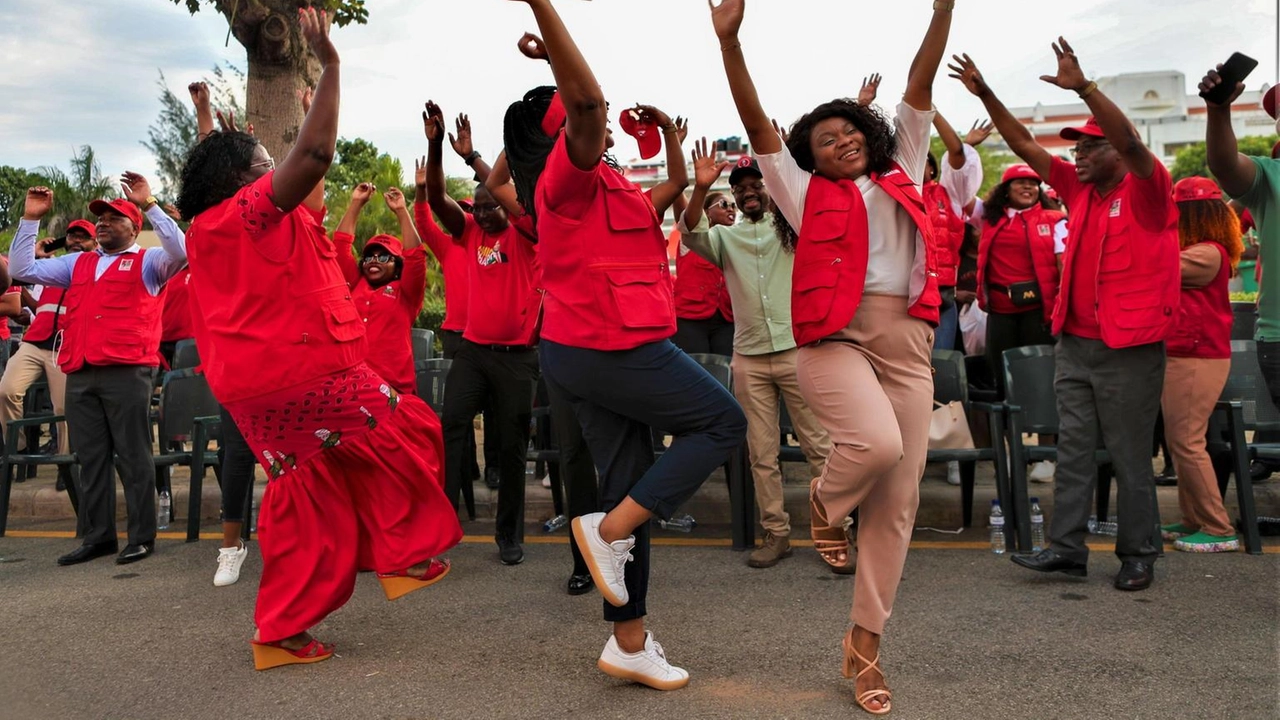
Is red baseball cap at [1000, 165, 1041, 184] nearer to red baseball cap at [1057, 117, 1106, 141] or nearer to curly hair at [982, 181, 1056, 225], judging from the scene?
curly hair at [982, 181, 1056, 225]

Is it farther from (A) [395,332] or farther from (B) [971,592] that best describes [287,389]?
(B) [971,592]

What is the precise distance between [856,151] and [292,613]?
9.15 ft

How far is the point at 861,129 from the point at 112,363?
188 inches

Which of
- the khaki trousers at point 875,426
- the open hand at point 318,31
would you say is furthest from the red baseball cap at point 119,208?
the khaki trousers at point 875,426

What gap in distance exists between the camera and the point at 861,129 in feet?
12.9

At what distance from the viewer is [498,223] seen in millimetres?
6203

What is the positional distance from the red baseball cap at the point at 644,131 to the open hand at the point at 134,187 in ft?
10.6

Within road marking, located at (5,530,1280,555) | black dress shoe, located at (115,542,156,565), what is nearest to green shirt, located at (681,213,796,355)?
road marking, located at (5,530,1280,555)

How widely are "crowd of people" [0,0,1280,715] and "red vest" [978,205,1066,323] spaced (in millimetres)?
1545

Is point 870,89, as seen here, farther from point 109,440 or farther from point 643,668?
point 109,440

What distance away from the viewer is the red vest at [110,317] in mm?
6473

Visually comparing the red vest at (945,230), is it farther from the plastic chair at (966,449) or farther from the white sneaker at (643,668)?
the white sneaker at (643,668)

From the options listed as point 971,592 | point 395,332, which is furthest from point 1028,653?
point 395,332

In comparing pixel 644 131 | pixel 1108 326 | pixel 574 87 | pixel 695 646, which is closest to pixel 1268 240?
pixel 1108 326
